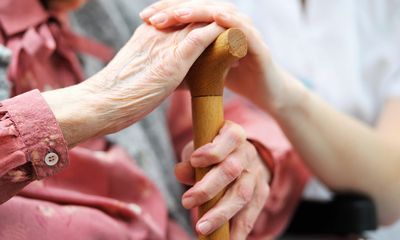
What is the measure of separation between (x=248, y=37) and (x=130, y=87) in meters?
0.16

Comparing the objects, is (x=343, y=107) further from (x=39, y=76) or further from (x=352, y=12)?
(x=39, y=76)

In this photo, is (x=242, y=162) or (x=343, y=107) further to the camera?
(x=343, y=107)

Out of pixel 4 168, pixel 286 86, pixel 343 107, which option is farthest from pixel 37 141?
pixel 343 107

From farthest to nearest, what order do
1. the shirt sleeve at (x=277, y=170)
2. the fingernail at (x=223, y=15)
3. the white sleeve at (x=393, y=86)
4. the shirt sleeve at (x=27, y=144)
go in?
1. the white sleeve at (x=393, y=86)
2. the shirt sleeve at (x=277, y=170)
3. the fingernail at (x=223, y=15)
4. the shirt sleeve at (x=27, y=144)

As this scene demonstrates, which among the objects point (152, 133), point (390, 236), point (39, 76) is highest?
point (39, 76)

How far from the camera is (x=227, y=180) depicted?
666 millimetres

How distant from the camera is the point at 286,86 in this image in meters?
0.86

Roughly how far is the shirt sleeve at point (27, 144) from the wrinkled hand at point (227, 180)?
15 cm

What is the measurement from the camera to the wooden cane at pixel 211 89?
631 mm

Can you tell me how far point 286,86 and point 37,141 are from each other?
414 mm

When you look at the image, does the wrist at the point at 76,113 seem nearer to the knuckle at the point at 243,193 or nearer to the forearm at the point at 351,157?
the knuckle at the point at 243,193

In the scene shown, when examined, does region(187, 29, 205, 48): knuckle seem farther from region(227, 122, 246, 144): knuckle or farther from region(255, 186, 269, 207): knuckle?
region(255, 186, 269, 207): knuckle

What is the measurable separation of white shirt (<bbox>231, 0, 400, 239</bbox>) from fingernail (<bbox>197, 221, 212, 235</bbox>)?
0.57 metres

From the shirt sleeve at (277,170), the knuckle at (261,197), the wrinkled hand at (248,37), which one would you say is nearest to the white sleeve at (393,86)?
the shirt sleeve at (277,170)
